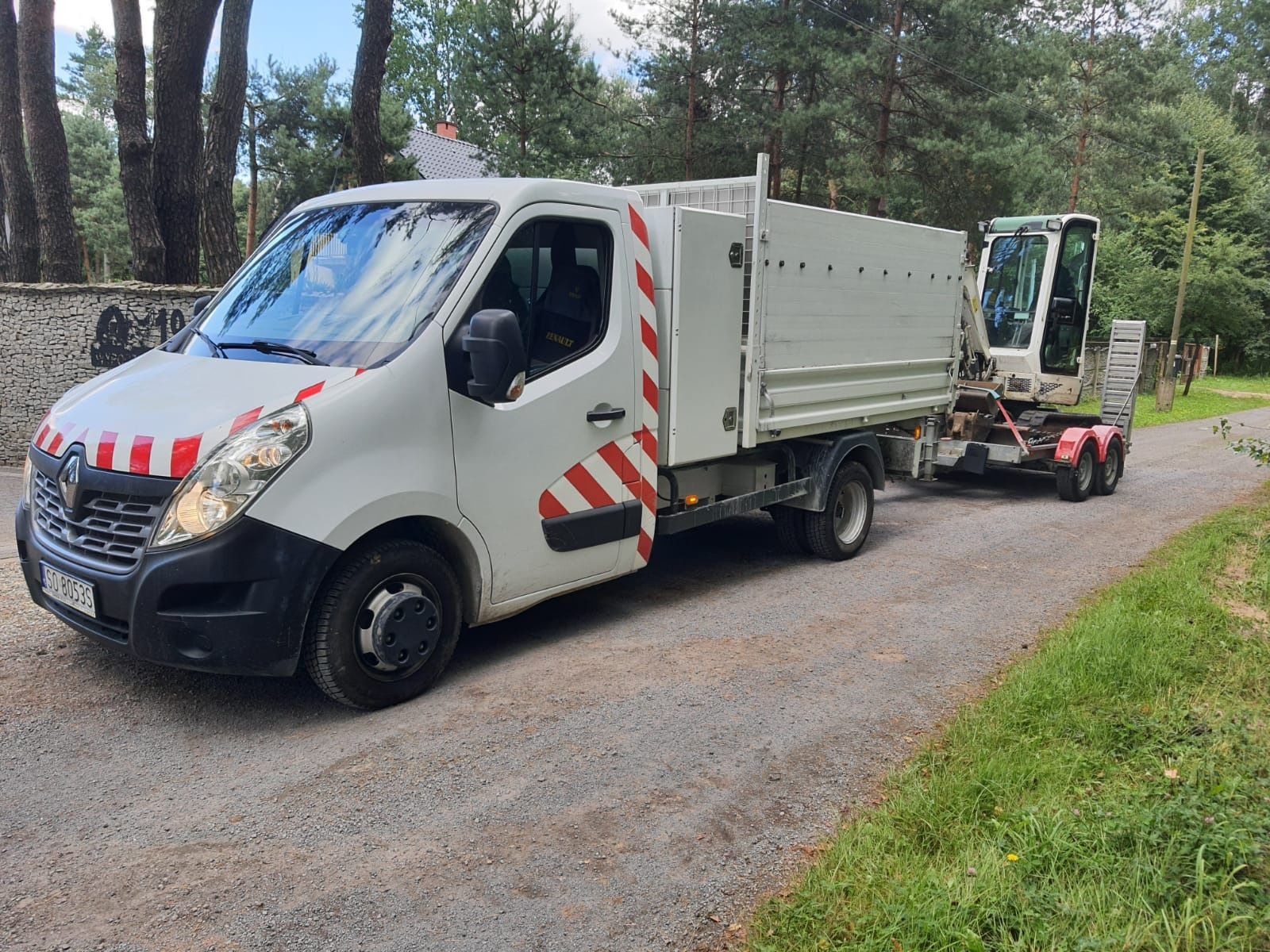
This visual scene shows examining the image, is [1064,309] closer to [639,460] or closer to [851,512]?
[851,512]

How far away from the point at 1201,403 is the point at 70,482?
2854 centimetres

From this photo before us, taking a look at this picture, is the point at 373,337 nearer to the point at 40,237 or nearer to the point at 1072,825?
the point at 1072,825

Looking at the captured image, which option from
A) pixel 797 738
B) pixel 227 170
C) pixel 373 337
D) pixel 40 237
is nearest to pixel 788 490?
pixel 797 738

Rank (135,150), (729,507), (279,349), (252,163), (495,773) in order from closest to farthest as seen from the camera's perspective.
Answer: (495,773)
(279,349)
(729,507)
(135,150)
(252,163)

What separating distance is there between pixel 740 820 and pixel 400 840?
4.07 ft

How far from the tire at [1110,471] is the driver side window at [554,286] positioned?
782 centimetres

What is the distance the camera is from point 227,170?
1222 cm

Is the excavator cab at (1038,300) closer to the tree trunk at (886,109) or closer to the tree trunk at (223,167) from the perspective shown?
the tree trunk at (886,109)

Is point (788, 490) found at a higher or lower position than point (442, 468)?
lower

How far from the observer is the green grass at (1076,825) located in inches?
110

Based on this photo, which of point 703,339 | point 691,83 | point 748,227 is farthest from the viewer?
point 691,83

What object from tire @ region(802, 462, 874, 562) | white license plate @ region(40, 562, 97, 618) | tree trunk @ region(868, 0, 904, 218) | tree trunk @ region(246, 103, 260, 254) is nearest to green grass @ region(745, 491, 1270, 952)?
tire @ region(802, 462, 874, 562)

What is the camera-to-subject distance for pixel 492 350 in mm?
4371

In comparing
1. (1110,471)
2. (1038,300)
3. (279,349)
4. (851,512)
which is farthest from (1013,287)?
(279,349)
